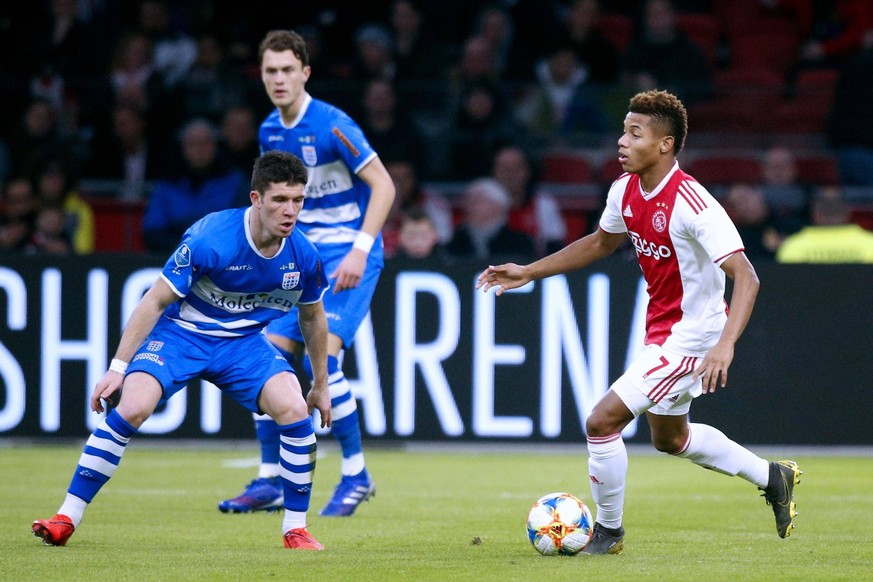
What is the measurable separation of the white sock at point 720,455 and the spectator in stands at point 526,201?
20.4ft

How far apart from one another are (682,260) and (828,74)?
933 centimetres

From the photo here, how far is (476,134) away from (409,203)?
1.25 meters

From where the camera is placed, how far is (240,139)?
13109 mm

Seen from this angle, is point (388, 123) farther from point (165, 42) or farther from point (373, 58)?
point (165, 42)

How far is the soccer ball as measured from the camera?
5.91 meters

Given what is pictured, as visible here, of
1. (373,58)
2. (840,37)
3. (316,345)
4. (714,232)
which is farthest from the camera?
(840,37)

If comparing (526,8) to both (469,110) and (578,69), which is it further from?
(469,110)

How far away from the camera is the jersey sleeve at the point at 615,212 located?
6270 mm

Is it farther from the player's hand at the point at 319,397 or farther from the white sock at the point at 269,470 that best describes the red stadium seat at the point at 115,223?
the player's hand at the point at 319,397

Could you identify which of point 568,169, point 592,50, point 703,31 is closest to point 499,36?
point 592,50

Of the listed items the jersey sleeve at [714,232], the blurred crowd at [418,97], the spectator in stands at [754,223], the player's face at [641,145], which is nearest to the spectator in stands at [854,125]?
the blurred crowd at [418,97]

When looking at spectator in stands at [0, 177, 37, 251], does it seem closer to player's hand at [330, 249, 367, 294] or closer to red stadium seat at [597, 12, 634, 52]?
player's hand at [330, 249, 367, 294]

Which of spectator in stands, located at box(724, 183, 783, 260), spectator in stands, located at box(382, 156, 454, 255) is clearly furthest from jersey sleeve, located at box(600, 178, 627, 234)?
spectator in stands, located at box(724, 183, 783, 260)

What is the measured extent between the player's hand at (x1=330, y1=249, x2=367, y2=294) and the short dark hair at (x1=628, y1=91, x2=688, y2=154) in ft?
6.02
